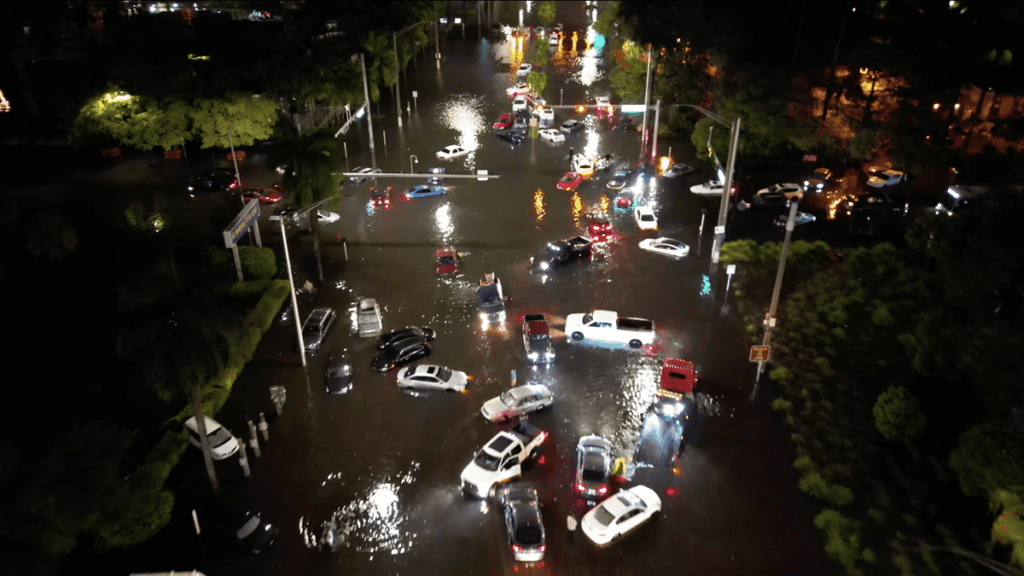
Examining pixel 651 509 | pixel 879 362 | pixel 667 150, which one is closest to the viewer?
pixel 651 509

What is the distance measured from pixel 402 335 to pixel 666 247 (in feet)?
54.8

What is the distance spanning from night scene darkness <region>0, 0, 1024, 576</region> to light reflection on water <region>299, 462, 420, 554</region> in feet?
0.29

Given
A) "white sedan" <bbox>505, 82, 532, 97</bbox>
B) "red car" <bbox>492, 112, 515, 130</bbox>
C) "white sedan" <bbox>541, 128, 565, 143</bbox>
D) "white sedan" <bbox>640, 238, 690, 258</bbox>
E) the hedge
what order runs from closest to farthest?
the hedge < "white sedan" <bbox>640, 238, 690, 258</bbox> < "white sedan" <bbox>541, 128, 565, 143</bbox> < "red car" <bbox>492, 112, 515, 130</bbox> < "white sedan" <bbox>505, 82, 532, 97</bbox>

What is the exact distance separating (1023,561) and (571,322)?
1862cm

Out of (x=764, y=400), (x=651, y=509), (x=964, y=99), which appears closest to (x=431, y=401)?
(x=651, y=509)

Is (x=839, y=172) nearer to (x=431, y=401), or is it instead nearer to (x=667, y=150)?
(x=667, y=150)

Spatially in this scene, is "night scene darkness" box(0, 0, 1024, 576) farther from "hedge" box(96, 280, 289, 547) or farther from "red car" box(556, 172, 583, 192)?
"red car" box(556, 172, 583, 192)

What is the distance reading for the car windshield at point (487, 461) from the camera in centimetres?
2278

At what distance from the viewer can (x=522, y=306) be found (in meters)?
33.6

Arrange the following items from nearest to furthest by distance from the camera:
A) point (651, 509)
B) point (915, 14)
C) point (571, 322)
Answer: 1. point (651, 509)
2. point (571, 322)
3. point (915, 14)

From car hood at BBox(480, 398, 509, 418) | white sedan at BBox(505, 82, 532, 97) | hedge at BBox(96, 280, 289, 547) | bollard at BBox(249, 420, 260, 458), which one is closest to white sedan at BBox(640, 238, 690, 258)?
car hood at BBox(480, 398, 509, 418)

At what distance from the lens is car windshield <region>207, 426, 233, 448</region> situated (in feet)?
78.5

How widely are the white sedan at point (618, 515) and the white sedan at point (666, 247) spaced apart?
1905cm

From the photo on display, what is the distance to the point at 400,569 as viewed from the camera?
2005cm
